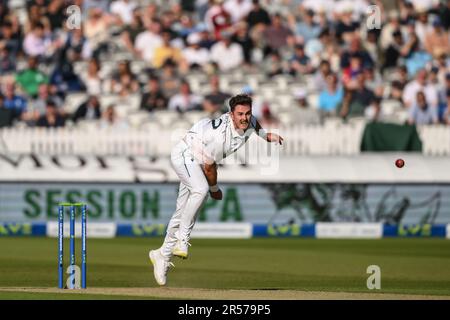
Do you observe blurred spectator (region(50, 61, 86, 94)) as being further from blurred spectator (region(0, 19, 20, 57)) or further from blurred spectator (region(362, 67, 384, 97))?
blurred spectator (region(362, 67, 384, 97))

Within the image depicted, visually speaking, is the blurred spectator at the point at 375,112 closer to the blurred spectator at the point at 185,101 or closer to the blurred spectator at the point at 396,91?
the blurred spectator at the point at 396,91

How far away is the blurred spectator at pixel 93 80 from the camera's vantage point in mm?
24656

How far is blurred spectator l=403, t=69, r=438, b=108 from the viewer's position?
23.6 metres

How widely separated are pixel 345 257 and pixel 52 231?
5.25 m

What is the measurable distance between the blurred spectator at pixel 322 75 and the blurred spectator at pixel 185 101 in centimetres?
207

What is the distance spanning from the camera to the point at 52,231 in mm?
21047

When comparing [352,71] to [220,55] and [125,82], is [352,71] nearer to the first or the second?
[220,55]

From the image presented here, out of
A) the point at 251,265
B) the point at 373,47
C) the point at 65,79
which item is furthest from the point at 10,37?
the point at 251,265

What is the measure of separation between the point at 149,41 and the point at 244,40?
177 cm

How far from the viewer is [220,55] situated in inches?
989

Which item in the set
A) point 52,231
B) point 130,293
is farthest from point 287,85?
point 130,293

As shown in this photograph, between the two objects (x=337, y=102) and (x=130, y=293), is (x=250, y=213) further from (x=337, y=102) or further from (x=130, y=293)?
(x=130, y=293)

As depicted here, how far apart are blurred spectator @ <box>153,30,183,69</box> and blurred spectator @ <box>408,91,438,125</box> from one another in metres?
4.54

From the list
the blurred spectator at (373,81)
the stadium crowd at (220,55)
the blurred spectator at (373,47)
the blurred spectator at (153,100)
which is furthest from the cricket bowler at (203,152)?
the blurred spectator at (373,47)
